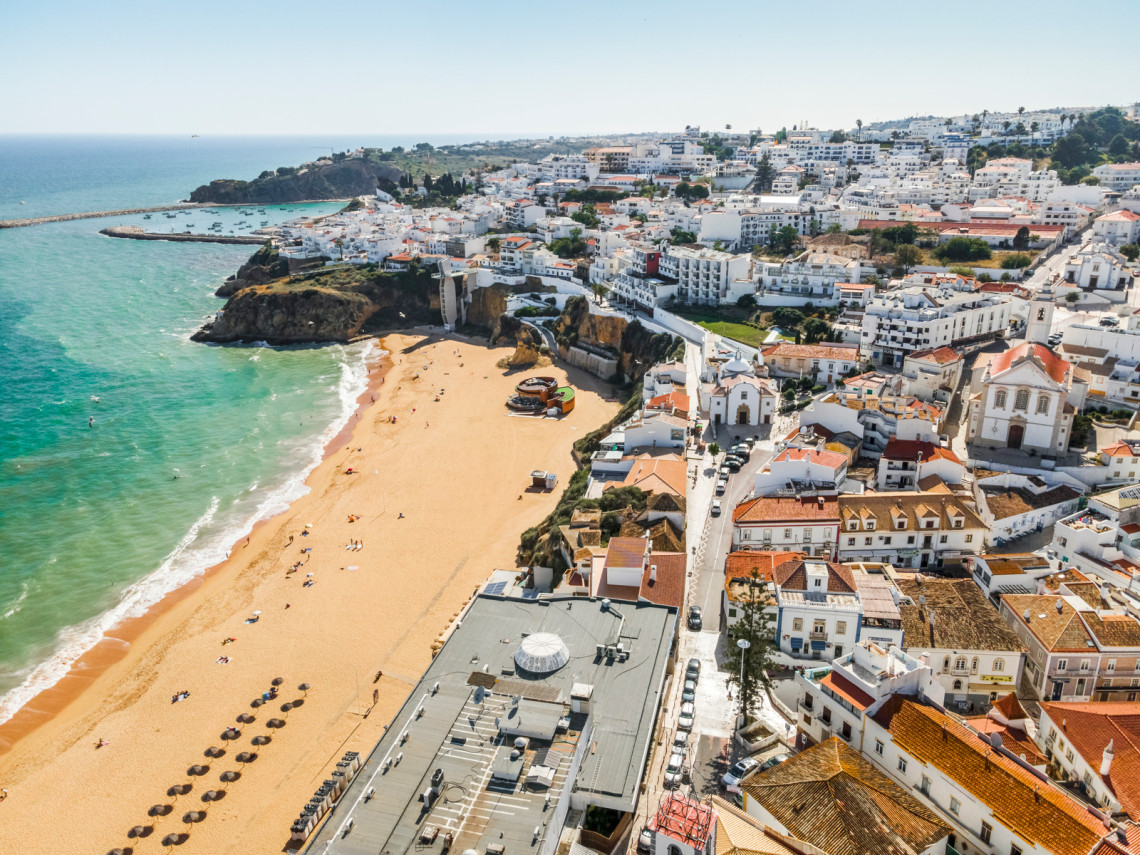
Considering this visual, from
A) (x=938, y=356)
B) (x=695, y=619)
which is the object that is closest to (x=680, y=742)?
(x=695, y=619)

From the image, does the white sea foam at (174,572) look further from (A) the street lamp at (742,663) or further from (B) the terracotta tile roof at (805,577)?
(B) the terracotta tile roof at (805,577)

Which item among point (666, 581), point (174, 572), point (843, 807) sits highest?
point (843, 807)

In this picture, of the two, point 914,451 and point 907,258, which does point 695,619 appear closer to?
point 914,451

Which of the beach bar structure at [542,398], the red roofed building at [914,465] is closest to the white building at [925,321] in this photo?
the red roofed building at [914,465]

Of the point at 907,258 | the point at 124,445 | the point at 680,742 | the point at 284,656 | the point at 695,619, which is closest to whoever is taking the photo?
the point at 680,742

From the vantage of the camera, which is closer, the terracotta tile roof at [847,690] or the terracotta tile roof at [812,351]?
the terracotta tile roof at [847,690]

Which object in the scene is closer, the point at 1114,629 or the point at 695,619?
the point at 1114,629

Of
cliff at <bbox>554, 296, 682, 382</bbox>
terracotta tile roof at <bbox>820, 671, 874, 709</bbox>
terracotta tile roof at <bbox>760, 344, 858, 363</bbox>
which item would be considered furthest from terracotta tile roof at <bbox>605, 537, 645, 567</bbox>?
cliff at <bbox>554, 296, 682, 382</bbox>

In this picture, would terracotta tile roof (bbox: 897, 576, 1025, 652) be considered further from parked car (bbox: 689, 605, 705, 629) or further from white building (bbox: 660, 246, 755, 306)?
white building (bbox: 660, 246, 755, 306)
